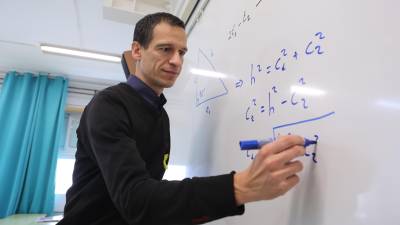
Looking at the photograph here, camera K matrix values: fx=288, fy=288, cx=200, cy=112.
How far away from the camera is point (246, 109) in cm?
67

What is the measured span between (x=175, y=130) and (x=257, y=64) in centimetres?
68

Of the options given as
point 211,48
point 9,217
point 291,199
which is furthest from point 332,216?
point 9,217

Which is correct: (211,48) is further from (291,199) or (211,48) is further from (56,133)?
(56,133)

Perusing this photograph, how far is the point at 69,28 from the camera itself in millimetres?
2279

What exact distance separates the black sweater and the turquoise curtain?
2971 millimetres

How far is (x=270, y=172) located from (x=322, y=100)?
0.15 metres

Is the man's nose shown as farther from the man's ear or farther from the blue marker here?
the blue marker

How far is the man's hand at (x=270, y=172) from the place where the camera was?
15.0 inches

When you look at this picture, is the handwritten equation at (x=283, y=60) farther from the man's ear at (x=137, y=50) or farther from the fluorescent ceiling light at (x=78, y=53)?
the fluorescent ceiling light at (x=78, y=53)

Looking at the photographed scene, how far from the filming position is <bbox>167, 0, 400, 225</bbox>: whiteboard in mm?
342

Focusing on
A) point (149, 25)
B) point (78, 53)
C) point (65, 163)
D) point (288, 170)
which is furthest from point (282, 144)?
point (65, 163)

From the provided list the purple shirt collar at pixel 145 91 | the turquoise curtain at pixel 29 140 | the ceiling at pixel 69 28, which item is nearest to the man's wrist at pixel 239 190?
the purple shirt collar at pixel 145 91

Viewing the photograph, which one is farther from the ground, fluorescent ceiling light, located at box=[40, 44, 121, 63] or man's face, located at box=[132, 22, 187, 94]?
fluorescent ceiling light, located at box=[40, 44, 121, 63]

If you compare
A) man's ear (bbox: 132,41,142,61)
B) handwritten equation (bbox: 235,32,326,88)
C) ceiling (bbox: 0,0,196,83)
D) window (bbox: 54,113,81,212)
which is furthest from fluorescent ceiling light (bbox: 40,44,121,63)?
handwritten equation (bbox: 235,32,326,88)
